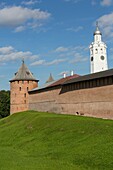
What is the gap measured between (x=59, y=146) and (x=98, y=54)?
4386 centimetres

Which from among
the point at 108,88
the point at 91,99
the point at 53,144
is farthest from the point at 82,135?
the point at 91,99

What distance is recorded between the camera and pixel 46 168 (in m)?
11.8

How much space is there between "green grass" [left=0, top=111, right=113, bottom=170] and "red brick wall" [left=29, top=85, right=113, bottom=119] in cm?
284

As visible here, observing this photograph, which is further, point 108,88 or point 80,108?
point 80,108

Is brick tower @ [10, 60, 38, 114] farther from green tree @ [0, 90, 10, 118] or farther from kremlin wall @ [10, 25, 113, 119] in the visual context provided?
green tree @ [0, 90, 10, 118]

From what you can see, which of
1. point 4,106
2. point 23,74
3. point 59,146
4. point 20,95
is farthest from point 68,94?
Result: point 4,106

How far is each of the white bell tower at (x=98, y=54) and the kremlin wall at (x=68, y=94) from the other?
16.5 metres

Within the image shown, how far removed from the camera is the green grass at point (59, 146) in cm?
1233

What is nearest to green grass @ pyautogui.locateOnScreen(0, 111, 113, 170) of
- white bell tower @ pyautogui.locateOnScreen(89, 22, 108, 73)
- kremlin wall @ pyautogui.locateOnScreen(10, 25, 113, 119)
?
kremlin wall @ pyautogui.locateOnScreen(10, 25, 113, 119)

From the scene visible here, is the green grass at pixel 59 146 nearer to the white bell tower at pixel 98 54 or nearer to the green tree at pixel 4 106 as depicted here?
the green tree at pixel 4 106

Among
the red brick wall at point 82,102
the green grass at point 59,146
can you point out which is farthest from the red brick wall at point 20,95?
the green grass at point 59,146

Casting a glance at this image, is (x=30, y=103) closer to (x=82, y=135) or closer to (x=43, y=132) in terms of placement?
(x=43, y=132)

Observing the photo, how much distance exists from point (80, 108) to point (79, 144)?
11.4 meters

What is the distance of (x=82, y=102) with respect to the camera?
26188mm
